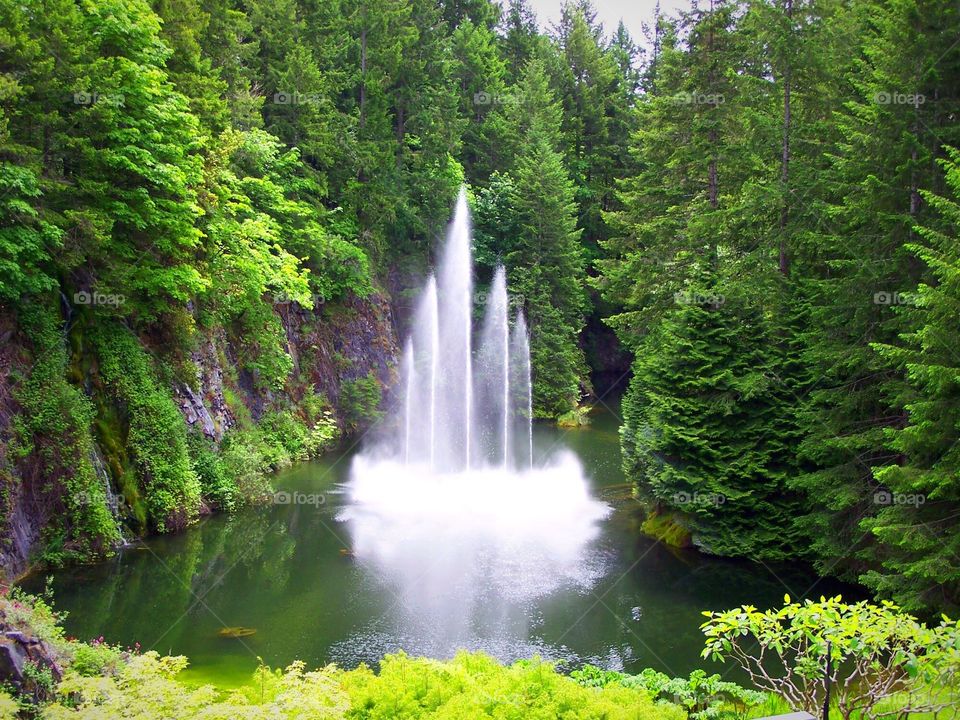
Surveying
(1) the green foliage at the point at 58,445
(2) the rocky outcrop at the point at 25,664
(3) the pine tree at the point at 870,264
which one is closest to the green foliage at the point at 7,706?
(2) the rocky outcrop at the point at 25,664

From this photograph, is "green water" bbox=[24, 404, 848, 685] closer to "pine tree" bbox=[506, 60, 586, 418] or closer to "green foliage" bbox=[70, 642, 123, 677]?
"green foliage" bbox=[70, 642, 123, 677]

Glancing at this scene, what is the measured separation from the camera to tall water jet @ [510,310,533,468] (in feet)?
109

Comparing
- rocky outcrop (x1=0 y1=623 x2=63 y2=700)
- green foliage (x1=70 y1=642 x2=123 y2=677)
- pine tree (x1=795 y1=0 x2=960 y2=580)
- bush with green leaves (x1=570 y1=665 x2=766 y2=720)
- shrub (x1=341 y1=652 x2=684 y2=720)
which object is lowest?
bush with green leaves (x1=570 y1=665 x2=766 y2=720)

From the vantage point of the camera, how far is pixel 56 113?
14.4 m

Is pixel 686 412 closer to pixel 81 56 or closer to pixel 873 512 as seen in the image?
pixel 873 512

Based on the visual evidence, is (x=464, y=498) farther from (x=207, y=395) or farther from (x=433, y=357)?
(x=433, y=357)

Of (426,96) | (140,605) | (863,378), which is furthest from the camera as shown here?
(426,96)

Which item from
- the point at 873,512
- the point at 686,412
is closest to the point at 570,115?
the point at 686,412

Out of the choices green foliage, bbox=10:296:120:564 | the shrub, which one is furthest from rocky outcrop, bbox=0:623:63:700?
green foliage, bbox=10:296:120:564

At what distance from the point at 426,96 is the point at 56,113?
22.8 meters

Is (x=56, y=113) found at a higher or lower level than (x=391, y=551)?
higher

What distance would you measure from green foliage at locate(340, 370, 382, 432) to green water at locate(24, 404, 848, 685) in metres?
10.5

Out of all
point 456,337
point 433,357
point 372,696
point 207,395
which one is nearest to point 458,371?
point 456,337

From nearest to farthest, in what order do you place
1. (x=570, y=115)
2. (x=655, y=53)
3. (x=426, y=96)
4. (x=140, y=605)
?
(x=140, y=605) → (x=426, y=96) → (x=570, y=115) → (x=655, y=53)
